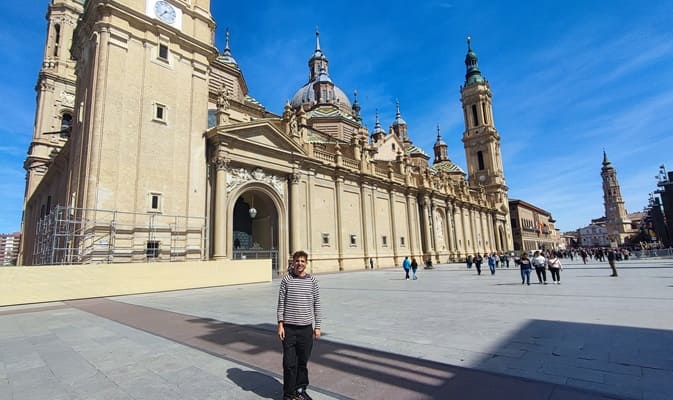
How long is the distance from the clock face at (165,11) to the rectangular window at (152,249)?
15.0m

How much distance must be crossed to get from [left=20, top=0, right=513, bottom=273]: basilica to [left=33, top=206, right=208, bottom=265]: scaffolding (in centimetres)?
7

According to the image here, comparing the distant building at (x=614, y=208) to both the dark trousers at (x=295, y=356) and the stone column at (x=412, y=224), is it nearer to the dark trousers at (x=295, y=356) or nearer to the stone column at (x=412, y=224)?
the stone column at (x=412, y=224)

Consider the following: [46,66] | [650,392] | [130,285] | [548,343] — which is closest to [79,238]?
[130,285]

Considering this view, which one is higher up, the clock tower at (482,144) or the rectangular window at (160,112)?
the clock tower at (482,144)

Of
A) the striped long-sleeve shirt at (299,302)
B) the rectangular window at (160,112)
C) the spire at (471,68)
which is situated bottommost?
the striped long-sleeve shirt at (299,302)

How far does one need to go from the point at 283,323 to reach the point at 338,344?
236 cm

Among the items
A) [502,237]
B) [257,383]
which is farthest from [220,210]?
[502,237]

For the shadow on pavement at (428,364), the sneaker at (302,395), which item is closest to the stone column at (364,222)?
the shadow on pavement at (428,364)

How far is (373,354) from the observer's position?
5.47 meters

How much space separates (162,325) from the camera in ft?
27.1

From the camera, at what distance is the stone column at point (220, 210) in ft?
72.7

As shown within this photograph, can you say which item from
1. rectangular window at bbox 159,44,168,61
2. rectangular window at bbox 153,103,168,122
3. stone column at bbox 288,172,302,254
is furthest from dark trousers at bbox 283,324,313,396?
rectangular window at bbox 159,44,168,61

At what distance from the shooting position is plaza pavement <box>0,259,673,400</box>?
409 centimetres

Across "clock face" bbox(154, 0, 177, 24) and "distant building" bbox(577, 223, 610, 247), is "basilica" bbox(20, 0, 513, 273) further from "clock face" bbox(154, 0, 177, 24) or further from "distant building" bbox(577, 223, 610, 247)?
"distant building" bbox(577, 223, 610, 247)
